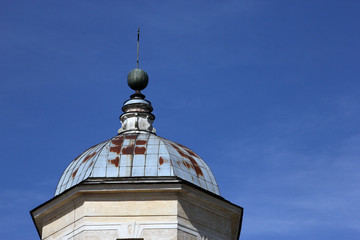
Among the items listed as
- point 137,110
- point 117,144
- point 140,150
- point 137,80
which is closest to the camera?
point 140,150

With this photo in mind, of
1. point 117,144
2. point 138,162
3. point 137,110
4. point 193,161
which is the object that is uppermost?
point 137,110

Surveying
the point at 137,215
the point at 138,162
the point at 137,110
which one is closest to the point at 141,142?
the point at 138,162

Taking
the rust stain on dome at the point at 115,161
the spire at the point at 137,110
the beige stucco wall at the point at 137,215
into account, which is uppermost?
the spire at the point at 137,110

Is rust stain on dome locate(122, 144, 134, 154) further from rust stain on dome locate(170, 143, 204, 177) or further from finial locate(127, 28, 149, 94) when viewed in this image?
finial locate(127, 28, 149, 94)

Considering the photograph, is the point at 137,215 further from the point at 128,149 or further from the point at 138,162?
the point at 128,149

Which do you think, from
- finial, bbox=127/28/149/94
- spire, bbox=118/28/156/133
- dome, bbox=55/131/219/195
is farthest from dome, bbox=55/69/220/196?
finial, bbox=127/28/149/94

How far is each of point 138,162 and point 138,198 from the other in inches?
70.9

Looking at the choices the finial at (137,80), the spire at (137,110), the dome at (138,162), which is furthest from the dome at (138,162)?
the finial at (137,80)

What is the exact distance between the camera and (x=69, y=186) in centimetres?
3409

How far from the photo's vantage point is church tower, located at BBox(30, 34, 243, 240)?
3216 cm

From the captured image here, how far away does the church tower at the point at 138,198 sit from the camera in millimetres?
32156

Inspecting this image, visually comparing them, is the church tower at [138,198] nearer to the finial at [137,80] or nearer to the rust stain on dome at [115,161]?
the rust stain on dome at [115,161]

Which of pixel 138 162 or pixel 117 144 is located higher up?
pixel 117 144

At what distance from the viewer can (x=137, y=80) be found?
38500 mm
